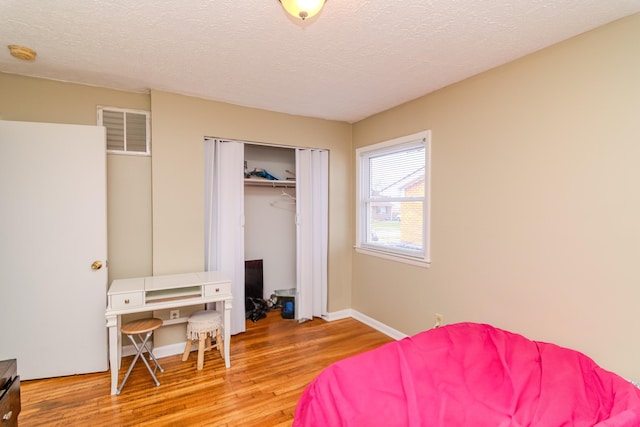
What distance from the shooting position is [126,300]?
2.42m

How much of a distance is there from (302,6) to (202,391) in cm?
267

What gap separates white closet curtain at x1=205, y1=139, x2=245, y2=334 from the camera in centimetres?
329

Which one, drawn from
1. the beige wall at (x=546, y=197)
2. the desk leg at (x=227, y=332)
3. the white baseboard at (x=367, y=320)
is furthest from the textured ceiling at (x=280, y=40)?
the white baseboard at (x=367, y=320)

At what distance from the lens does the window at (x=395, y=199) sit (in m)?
3.12

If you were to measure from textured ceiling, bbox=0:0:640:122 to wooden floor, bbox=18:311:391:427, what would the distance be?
2.49m

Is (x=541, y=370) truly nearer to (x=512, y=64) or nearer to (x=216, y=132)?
(x=512, y=64)

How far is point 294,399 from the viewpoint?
232 centimetres

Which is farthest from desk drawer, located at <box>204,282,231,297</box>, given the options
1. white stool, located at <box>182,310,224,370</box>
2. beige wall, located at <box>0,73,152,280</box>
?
beige wall, located at <box>0,73,152,280</box>

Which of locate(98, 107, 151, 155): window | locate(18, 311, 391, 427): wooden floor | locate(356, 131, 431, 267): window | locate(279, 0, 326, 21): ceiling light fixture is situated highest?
locate(279, 0, 326, 21): ceiling light fixture

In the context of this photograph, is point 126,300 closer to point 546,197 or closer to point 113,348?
point 113,348

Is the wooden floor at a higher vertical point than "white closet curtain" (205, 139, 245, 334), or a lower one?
lower

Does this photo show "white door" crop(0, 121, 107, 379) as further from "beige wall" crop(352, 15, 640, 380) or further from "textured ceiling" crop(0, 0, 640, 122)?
"beige wall" crop(352, 15, 640, 380)

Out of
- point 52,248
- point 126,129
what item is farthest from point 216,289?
point 126,129

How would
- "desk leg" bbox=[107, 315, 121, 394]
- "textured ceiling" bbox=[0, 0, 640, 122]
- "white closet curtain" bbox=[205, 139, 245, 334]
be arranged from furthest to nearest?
1. "white closet curtain" bbox=[205, 139, 245, 334]
2. "desk leg" bbox=[107, 315, 121, 394]
3. "textured ceiling" bbox=[0, 0, 640, 122]
